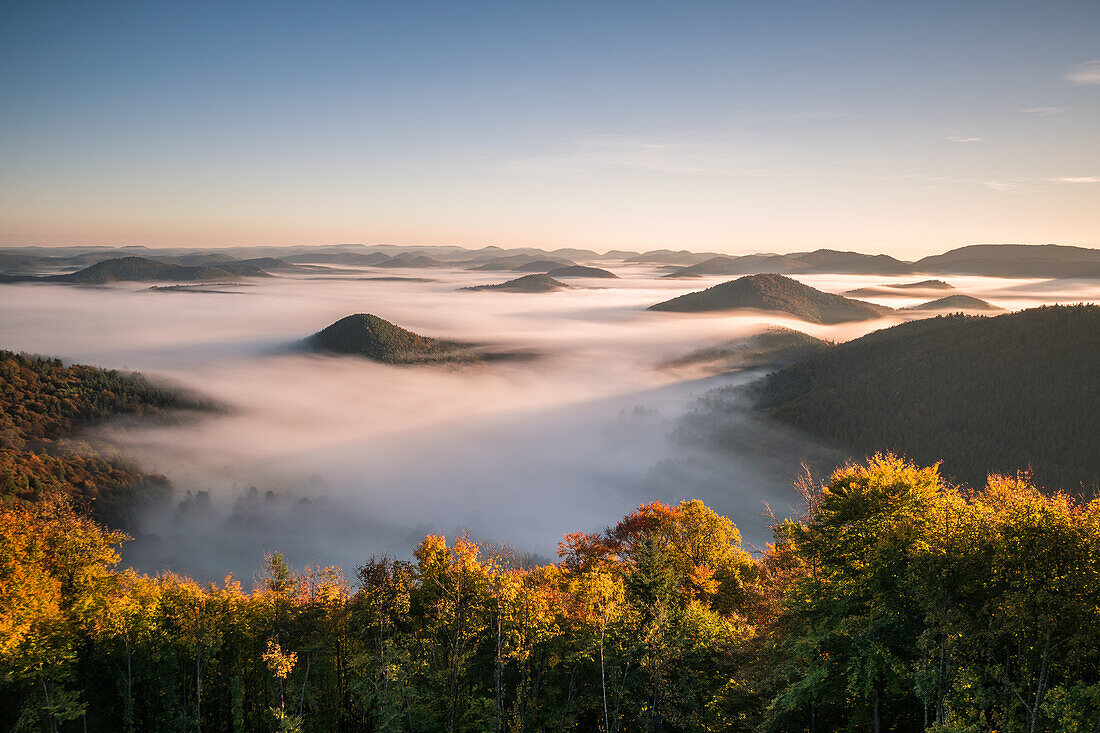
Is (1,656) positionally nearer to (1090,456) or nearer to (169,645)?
(169,645)

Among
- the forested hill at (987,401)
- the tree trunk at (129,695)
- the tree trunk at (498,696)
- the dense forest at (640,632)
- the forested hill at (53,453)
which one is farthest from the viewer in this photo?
the forested hill at (987,401)

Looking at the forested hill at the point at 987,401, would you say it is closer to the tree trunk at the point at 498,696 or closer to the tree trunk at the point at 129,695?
the tree trunk at the point at 498,696

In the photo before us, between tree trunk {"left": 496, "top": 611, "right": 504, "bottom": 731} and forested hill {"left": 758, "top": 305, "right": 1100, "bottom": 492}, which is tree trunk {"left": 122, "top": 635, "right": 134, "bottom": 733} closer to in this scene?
tree trunk {"left": 496, "top": 611, "right": 504, "bottom": 731}

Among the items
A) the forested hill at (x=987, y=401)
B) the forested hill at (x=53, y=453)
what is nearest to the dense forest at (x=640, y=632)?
the forested hill at (x=53, y=453)

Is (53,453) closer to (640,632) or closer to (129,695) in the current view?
(129,695)

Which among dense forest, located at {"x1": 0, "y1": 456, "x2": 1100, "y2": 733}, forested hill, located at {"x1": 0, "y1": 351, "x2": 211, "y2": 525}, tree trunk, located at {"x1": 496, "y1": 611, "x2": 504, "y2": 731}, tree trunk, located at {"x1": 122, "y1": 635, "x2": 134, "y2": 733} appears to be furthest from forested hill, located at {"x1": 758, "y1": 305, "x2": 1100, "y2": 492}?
forested hill, located at {"x1": 0, "y1": 351, "x2": 211, "y2": 525}

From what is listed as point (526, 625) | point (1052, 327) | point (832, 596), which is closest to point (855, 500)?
point (832, 596)

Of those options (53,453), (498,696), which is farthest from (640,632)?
(53,453)
